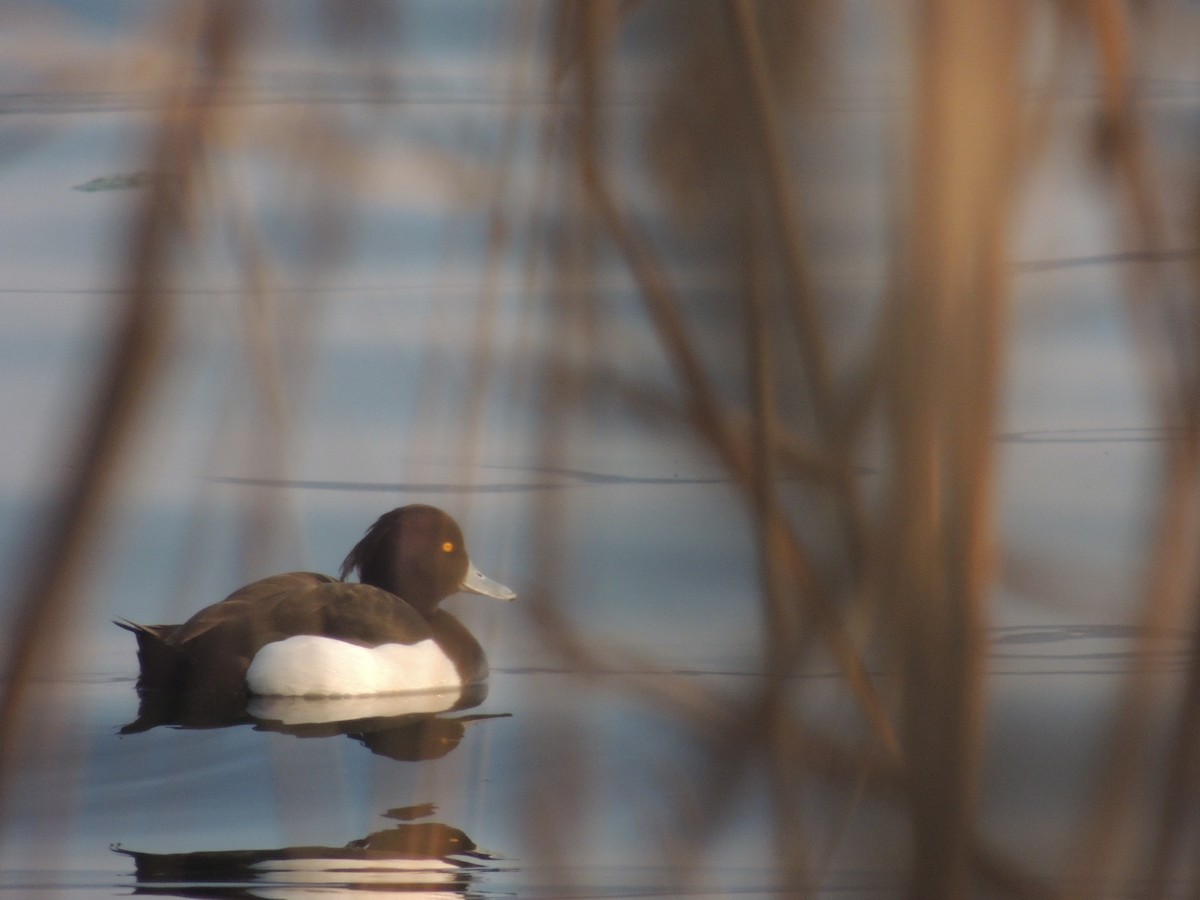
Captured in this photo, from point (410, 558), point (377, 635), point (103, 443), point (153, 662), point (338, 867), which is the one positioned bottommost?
point (338, 867)

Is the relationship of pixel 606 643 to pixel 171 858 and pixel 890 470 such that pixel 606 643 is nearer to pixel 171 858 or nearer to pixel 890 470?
pixel 890 470

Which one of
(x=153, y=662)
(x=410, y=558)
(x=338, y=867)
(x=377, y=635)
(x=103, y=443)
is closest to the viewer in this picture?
(x=103, y=443)

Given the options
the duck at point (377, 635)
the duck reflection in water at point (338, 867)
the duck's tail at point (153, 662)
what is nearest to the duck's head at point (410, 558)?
the duck at point (377, 635)

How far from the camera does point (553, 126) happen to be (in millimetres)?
595

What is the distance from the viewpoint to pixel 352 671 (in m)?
5.19

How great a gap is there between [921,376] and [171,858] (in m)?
2.90

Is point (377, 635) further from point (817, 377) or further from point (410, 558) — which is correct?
point (817, 377)

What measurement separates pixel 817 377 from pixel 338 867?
82 cm

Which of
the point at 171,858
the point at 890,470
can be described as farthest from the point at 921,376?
the point at 171,858

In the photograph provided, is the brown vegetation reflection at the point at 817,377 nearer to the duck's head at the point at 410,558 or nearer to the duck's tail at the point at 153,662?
the duck's tail at the point at 153,662

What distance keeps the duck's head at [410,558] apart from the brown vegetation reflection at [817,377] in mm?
5097

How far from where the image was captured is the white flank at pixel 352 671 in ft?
15.9

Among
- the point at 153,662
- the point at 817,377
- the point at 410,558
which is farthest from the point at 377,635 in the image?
the point at 817,377

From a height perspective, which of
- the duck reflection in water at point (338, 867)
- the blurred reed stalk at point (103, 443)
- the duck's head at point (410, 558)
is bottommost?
the duck reflection in water at point (338, 867)
